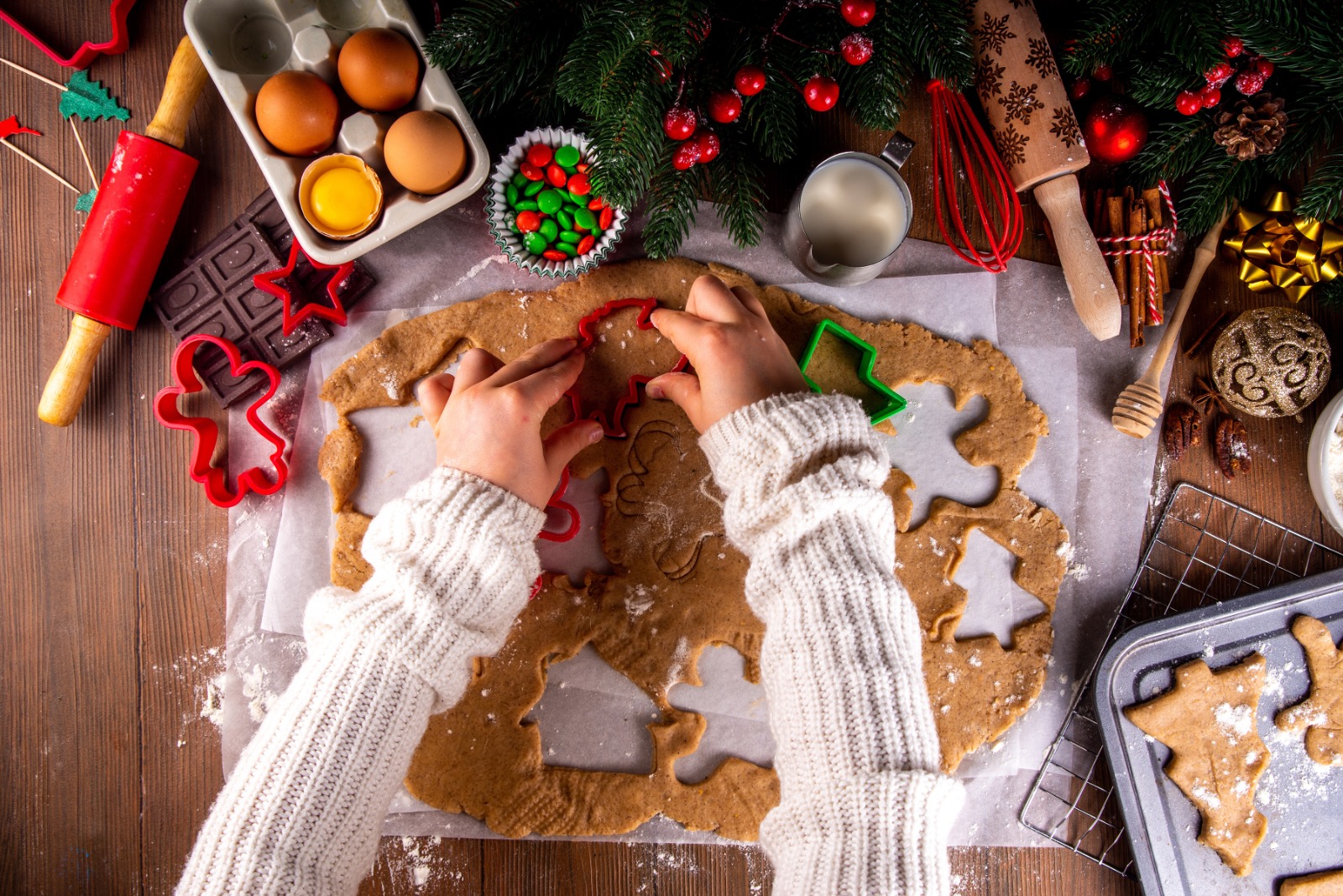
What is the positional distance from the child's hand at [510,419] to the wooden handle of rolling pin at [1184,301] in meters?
0.80

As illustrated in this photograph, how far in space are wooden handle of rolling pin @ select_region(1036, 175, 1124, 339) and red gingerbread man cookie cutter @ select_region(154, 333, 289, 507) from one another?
1136mm

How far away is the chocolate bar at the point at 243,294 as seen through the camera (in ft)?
3.74

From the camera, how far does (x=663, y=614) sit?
1.16 meters

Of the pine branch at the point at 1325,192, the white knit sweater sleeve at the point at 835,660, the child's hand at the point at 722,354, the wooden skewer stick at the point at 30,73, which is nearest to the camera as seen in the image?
the white knit sweater sleeve at the point at 835,660

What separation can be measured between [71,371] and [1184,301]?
1.59m

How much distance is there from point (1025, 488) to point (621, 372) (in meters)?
0.63

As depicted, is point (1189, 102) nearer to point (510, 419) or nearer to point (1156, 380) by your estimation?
point (1156, 380)

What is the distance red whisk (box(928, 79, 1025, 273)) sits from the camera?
3.59ft

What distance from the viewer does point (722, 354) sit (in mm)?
1045

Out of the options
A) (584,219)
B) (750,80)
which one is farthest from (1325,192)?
(584,219)

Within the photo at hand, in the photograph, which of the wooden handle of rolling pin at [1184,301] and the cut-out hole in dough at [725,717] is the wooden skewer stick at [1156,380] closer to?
the wooden handle of rolling pin at [1184,301]

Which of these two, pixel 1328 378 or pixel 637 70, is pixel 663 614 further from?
pixel 1328 378

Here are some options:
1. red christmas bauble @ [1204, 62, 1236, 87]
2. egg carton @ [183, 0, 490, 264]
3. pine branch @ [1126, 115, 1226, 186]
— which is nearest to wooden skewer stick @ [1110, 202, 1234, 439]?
pine branch @ [1126, 115, 1226, 186]

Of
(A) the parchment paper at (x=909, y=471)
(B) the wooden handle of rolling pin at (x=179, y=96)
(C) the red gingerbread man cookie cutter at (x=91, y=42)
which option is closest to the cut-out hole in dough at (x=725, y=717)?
(A) the parchment paper at (x=909, y=471)
